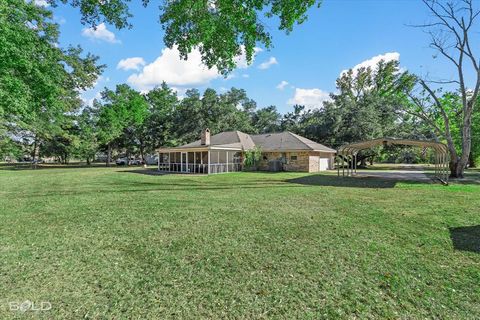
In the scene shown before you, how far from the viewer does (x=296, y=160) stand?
79.1 ft

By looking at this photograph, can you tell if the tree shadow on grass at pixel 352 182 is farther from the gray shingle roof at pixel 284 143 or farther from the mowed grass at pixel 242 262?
the gray shingle roof at pixel 284 143

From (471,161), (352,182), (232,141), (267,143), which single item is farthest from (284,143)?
(471,161)

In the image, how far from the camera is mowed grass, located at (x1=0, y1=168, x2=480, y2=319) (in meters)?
2.89

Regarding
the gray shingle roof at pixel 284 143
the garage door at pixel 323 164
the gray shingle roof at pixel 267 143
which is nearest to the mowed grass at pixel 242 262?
the gray shingle roof at pixel 267 143

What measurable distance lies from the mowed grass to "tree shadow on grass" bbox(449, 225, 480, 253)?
0.07ft

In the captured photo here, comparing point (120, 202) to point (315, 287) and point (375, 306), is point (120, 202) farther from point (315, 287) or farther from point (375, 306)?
point (375, 306)

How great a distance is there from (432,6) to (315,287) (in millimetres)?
21472

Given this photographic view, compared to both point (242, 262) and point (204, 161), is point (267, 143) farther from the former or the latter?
point (242, 262)

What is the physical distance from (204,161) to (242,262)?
19531 mm

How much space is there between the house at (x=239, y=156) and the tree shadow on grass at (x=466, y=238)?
669 inches

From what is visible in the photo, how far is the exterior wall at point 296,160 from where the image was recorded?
2355cm

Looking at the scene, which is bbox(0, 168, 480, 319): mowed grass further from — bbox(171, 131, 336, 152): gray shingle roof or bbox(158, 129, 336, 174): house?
bbox(171, 131, 336, 152): gray shingle roof

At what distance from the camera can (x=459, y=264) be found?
3.97 meters

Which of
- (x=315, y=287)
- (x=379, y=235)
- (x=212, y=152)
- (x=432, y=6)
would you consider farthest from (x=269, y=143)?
(x=315, y=287)
